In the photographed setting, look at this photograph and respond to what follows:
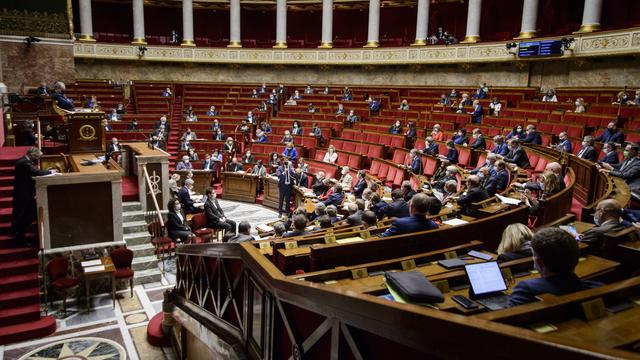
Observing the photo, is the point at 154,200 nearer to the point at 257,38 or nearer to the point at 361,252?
the point at 361,252

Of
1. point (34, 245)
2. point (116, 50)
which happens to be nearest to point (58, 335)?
point (34, 245)

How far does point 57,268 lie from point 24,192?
1.29 meters

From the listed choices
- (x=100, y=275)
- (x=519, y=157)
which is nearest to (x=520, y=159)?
(x=519, y=157)

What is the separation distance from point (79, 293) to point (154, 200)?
195cm

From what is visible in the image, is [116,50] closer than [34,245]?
No

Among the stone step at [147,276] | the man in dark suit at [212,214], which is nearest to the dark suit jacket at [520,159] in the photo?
the man in dark suit at [212,214]

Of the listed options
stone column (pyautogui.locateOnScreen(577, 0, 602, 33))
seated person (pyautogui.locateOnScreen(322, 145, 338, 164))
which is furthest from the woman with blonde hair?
stone column (pyautogui.locateOnScreen(577, 0, 602, 33))

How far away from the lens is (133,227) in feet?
28.3

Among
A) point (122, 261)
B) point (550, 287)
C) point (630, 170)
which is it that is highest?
→ point (550, 287)

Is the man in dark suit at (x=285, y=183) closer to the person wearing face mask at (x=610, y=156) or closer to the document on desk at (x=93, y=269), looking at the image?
the document on desk at (x=93, y=269)

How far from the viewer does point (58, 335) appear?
20.5ft

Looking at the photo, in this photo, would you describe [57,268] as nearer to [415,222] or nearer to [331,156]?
[415,222]

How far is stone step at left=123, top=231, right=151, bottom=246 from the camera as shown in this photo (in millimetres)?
8438

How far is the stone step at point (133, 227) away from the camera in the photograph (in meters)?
8.56
